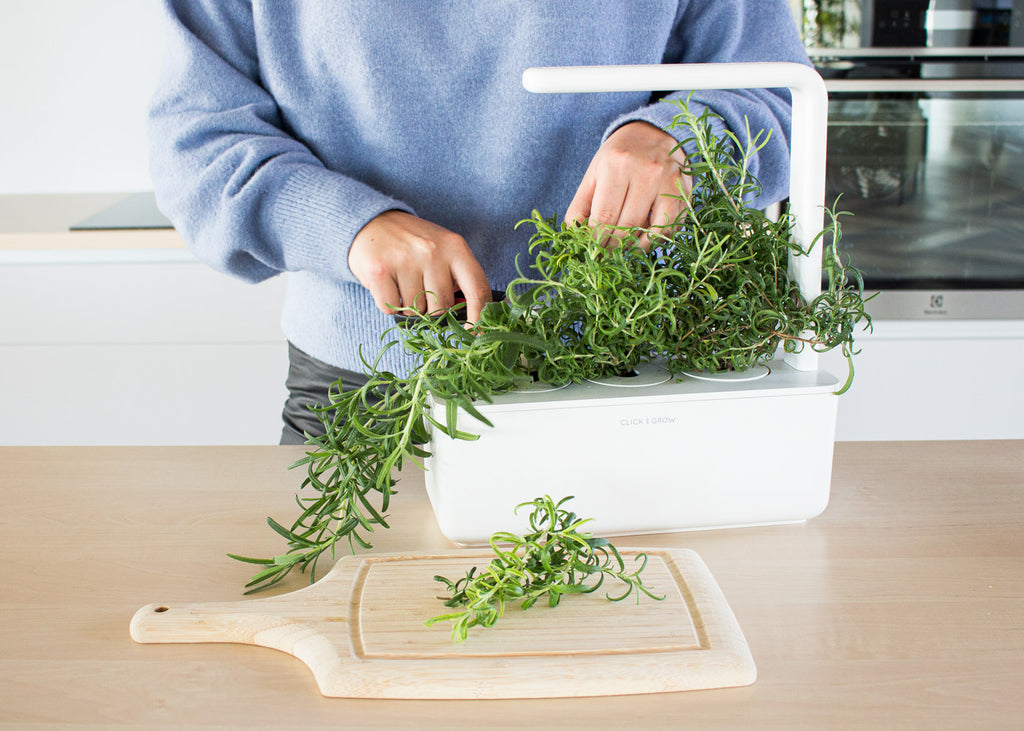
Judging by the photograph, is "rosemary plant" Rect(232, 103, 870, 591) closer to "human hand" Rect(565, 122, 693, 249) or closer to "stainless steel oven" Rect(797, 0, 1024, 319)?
"human hand" Rect(565, 122, 693, 249)

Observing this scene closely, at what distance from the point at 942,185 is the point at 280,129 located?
1.24 m

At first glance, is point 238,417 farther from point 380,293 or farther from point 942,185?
point 942,185

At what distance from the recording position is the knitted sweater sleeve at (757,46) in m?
0.92

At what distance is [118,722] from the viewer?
0.48 metres

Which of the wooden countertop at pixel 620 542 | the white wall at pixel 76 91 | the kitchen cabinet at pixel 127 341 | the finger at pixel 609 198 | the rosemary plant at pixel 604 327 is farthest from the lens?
the white wall at pixel 76 91

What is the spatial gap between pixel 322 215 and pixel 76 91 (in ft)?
4.78

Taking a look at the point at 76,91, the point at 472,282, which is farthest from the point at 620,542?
the point at 76,91

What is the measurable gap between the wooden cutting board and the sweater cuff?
338mm

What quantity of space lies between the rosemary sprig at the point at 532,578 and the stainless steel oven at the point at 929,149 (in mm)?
1299

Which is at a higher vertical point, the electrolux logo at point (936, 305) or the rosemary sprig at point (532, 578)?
the rosemary sprig at point (532, 578)

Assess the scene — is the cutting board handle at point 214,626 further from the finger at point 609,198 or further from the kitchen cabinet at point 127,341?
the kitchen cabinet at point 127,341

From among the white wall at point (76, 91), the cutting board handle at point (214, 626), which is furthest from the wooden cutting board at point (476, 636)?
the white wall at point (76, 91)

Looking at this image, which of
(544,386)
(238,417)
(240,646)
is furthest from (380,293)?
(238,417)

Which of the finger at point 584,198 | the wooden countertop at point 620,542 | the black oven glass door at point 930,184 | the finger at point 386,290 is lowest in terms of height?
the black oven glass door at point 930,184
